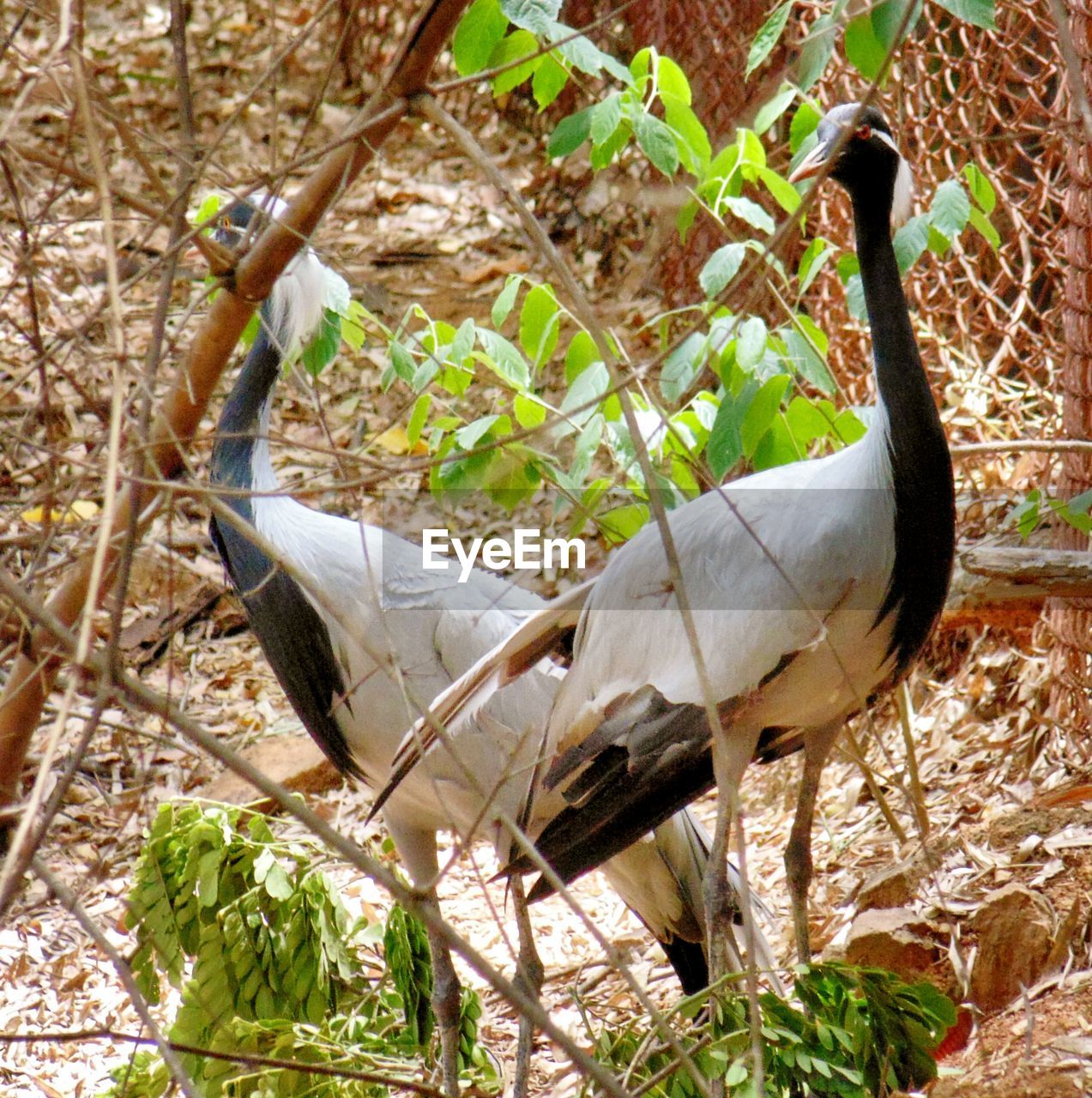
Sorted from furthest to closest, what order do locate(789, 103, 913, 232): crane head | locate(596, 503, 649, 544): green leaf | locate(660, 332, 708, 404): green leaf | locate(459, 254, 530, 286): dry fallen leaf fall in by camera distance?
locate(459, 254, 530, 286): dry fallen leaf → locate(596, 503, 649, 544): green leaf → locate(660, 332, 708, 404): green leaf → locate(789, 103, 913, 232): crane head

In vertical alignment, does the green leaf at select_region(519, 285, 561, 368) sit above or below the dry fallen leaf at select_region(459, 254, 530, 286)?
above

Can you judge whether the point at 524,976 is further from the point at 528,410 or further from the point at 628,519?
the point at 528,410

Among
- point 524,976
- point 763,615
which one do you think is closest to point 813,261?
point 763,615

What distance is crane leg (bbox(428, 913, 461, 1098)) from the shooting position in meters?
2.74

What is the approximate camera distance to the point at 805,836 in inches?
105

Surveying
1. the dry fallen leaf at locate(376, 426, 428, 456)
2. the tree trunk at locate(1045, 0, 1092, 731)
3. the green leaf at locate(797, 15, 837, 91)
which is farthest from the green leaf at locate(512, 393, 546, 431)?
the dry fallen leaf at locate(376, 426, 428, 456)

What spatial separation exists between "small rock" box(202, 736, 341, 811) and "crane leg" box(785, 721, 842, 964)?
5.84 ft

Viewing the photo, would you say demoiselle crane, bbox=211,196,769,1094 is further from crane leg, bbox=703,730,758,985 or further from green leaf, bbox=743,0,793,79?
green leaf, bbox=743,0,793,79

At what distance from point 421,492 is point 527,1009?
13.8 ft

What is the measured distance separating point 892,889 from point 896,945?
240mm

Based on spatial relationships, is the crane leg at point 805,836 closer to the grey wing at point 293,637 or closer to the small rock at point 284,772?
the grey wing at point 293,637

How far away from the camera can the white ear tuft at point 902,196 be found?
2514 millimetres

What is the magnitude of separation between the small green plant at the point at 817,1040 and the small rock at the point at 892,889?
0.86 metres

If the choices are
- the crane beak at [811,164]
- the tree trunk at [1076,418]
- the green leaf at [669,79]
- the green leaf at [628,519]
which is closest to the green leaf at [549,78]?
the green leaf at [669,79]
